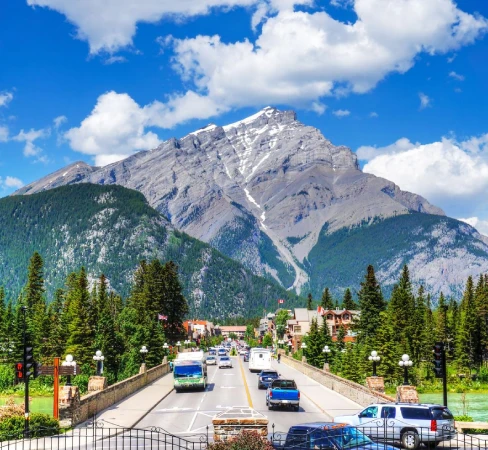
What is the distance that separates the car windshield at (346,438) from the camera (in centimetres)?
1919

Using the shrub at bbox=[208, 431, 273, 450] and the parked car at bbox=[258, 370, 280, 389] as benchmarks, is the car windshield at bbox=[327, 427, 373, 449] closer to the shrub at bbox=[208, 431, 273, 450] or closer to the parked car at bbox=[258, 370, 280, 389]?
the shrub at bbox=[208, 431, 273, 450]

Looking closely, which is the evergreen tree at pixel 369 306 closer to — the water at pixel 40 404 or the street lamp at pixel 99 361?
the street lamp at pixel 99 361

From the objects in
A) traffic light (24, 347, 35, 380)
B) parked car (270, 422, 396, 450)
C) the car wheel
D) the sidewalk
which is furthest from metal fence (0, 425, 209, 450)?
the car wheel

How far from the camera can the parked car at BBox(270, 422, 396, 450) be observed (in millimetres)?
19125

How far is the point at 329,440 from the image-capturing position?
1925cm

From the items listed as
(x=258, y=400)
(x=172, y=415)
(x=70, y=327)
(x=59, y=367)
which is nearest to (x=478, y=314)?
(x=70, y=327)

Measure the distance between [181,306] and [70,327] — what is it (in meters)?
37.0

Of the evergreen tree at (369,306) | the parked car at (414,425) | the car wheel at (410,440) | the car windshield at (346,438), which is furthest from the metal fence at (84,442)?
the evergreen tree at (369,306)

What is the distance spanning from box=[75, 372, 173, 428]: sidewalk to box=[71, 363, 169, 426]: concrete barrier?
1.04 ft

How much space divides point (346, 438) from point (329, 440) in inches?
24.0

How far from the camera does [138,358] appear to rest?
79.3m

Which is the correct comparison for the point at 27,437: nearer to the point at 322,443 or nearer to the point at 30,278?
the point at 322,443

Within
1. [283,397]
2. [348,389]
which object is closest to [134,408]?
[283,397]

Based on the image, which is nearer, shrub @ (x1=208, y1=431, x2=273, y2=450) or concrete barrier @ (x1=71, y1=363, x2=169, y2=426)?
shrub @ (x1=208, y1=431, x2=273, y2=450)
